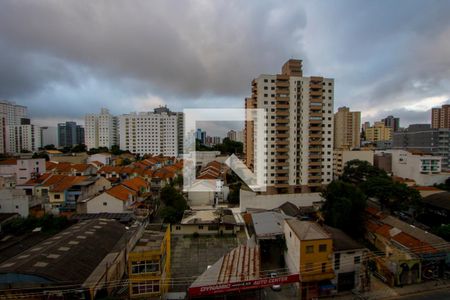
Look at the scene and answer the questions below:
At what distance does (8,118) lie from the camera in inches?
1528

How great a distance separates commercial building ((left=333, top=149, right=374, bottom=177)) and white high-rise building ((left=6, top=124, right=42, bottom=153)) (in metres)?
43.7

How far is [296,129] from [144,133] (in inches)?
991

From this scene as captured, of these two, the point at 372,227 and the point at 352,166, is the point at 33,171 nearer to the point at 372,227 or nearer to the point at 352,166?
the point at 372,227

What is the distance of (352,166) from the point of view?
16.5 meters

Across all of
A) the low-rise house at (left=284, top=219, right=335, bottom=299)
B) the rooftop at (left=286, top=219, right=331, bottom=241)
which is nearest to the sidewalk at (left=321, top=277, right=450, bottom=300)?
the low-rise house at (left=284, top=219, right=335, bottom=299)

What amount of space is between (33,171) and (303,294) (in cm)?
1826

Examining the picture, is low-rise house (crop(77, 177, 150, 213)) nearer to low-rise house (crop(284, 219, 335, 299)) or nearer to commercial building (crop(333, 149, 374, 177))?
low-rise house (crop(284, 219, 335, 299))

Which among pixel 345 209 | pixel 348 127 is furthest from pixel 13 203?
pixel 348 127

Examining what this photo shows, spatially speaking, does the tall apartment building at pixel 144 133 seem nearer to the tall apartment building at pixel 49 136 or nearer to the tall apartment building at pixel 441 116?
the tall apartment building at pixel 49 136

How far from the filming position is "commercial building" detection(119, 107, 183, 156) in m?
33.3

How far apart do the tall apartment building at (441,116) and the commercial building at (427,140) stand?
9170 millimetres

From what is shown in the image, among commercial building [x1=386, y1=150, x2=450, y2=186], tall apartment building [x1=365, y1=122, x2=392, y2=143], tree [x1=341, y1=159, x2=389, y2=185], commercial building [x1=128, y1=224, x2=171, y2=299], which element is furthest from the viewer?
tall apartment building [x1=365, y1=122, x2=392, y2=143]

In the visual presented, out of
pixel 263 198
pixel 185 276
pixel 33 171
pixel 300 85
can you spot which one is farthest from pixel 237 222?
pixel 33 171

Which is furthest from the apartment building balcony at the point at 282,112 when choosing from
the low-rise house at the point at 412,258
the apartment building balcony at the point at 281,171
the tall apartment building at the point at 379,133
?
the tall apartment building at the point at 379,133
